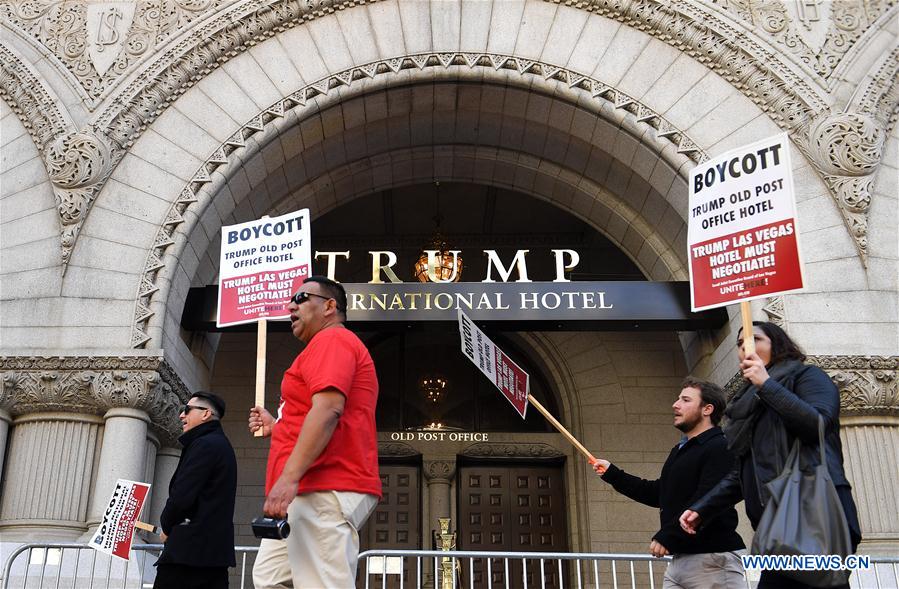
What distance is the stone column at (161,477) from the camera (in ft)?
34.8

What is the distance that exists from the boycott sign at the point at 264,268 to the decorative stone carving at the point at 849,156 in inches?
261

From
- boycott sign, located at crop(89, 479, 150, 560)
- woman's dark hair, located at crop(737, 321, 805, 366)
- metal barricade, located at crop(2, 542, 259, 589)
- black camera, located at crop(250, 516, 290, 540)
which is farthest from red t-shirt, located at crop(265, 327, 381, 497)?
metal barricade, located at crop(2, 542, 259, 589)

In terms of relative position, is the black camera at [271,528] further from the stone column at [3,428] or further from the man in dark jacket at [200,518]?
the stone column at [3,428]

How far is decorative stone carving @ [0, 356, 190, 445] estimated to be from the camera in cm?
986

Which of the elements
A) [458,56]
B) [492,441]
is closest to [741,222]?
[458,56]

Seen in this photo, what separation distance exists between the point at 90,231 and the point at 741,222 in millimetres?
7781

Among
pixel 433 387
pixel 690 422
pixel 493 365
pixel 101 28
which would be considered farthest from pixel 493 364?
pixel 101 28

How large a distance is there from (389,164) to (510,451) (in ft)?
18.2

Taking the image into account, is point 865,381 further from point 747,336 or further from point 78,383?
point 78,383

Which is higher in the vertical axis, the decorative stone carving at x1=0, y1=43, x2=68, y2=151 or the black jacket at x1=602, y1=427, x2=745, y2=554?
the decorative stone carving at x1=0, y1=43, x2=68, y2=151

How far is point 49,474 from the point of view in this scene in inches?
381

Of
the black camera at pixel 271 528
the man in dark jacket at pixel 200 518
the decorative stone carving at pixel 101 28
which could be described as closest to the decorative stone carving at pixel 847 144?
the decorative stone carving at pixel 101 28

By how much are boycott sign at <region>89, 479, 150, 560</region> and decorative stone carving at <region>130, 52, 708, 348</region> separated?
3496 millimetres

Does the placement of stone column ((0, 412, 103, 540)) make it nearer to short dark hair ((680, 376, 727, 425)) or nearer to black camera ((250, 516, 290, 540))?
black camera ((250, 516, 290, 540))
